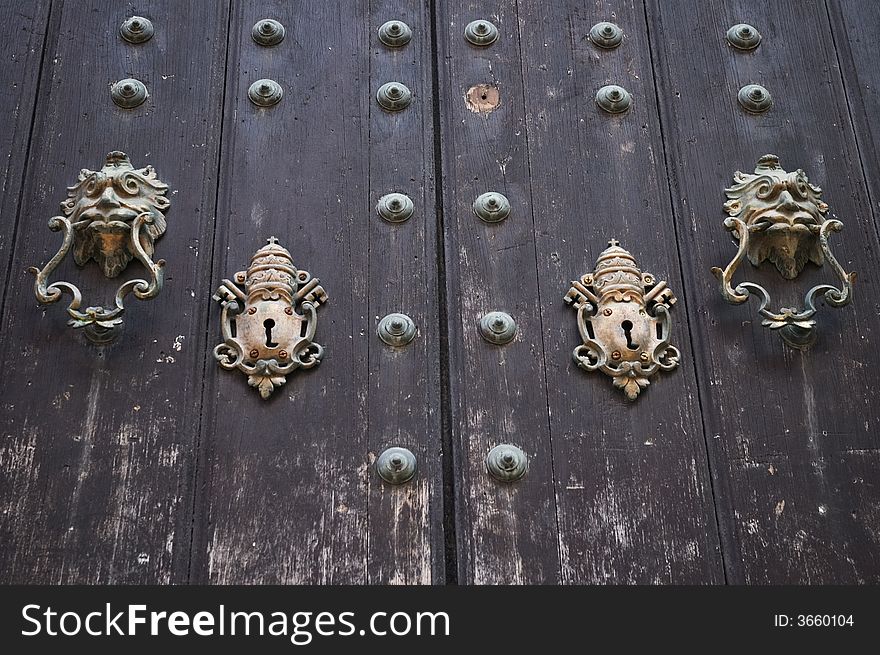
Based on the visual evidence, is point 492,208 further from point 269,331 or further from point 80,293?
point 80,293

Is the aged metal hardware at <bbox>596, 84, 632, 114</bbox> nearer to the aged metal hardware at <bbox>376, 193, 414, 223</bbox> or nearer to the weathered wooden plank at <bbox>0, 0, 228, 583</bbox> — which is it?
the aged metal hardware at <bbox>376, 193, 414, 223</bbox>

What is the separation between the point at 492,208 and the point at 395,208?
0.54 ft

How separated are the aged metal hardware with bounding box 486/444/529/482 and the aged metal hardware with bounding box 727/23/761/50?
96 cm

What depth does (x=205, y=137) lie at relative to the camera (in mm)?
2100

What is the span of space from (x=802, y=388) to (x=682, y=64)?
69 cm

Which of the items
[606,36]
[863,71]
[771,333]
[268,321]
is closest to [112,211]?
[268,321]

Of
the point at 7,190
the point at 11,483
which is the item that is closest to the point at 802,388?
the point at 11,483

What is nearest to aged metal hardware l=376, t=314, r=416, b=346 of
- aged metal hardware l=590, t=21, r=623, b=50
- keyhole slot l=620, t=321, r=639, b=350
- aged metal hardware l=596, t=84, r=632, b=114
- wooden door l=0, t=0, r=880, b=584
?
wooden door l=0, t=0, r=880, b=584

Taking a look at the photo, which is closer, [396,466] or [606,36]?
[396,466]

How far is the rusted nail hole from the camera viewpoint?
7.11 feet

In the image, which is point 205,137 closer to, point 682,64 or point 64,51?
point 64,51

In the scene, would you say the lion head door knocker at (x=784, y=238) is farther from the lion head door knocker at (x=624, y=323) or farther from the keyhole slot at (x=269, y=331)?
the keyhole slot at (x=269, y=331)

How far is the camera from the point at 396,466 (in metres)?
1.78

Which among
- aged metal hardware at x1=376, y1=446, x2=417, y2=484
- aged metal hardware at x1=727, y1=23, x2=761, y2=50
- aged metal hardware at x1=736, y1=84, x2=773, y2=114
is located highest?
aged metal hardware at x1=727, y1=23, x2=761, y2=50
